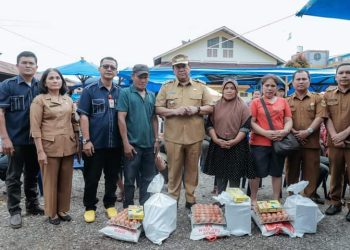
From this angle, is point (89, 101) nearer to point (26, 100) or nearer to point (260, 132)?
point (26, 100)

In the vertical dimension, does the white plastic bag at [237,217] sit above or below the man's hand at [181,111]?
below

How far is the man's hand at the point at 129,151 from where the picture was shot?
3.67m

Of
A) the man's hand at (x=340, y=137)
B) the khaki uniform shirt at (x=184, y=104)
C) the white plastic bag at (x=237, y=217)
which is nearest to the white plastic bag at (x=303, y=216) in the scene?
the white plastic bag at (x=237, y=217)

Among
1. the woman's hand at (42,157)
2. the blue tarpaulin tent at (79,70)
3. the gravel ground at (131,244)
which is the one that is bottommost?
the gravel ground at (131,244)

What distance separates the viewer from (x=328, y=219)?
390cm

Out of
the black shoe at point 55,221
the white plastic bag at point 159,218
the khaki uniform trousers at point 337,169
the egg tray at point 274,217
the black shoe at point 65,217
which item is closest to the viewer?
the white plastic bag at point 159,218

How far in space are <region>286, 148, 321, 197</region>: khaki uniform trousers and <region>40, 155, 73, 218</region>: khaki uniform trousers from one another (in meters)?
2.89

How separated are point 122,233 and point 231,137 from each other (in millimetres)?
1737

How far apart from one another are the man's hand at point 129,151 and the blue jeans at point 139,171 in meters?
0.04

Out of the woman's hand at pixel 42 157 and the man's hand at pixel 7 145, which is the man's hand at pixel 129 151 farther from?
the man's hand at pixel 7 145

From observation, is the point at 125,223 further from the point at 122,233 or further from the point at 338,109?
the point at 338,109

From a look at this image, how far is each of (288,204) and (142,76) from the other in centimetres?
221

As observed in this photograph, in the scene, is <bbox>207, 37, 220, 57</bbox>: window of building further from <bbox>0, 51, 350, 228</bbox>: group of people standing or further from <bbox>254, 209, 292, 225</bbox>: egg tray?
<bbox>254, 209, 292, 225</bbox>: egg tray

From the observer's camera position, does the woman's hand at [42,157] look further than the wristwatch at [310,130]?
No
